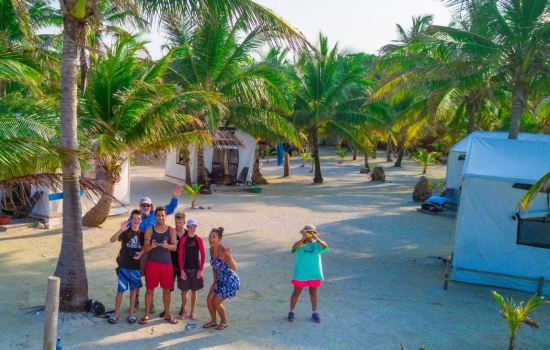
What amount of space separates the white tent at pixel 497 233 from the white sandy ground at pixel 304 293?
31cm

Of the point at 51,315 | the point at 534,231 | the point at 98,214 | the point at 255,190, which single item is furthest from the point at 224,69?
the point at 51,315

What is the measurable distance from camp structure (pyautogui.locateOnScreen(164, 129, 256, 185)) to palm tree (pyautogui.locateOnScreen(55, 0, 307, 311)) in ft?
39.0

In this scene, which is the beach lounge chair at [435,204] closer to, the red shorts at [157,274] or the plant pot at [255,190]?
the plant pot at [255,190]

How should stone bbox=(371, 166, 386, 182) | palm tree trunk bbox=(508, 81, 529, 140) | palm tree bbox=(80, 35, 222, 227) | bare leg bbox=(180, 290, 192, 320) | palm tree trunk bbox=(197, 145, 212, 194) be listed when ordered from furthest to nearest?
stone bbox=(371, 166, 386, 182) → palm tree trunk bbox=(197, 145, 212, 194) → palm tree trunk bbox=(508, 81, 529, 140) → palm tree bbox=(80, 35, 222, 227) → bare leg bbox=(180, 290, 192, 320)

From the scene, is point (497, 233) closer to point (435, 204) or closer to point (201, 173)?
point (435, 204)

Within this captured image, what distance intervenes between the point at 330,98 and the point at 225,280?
49.9 ft

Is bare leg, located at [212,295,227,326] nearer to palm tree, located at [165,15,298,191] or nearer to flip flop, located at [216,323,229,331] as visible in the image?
flip flop, located at [216,323,229,331]

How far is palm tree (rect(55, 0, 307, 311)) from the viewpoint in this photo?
6.20 meters

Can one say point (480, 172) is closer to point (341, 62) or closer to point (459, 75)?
point (459, 75)

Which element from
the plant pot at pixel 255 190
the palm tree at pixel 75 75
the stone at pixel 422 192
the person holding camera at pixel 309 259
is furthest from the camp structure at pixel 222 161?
the person holding camera at pixel 309 259

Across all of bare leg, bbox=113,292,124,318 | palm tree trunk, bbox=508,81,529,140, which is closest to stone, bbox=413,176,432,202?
palm tree trunk, bbox=508,81,529,140

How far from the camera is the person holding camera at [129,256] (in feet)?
20.3

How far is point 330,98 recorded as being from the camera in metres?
20.5

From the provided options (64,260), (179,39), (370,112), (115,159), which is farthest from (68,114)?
(370,112)
